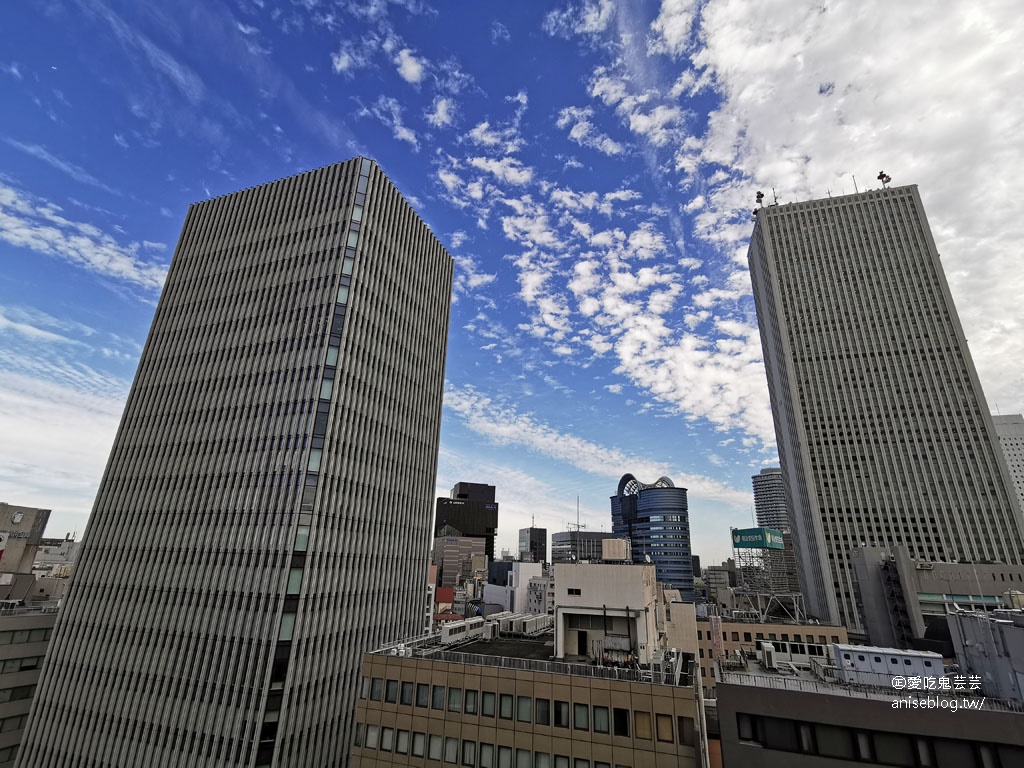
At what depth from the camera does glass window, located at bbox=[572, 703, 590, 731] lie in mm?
29719

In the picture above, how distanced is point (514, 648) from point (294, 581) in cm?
2585

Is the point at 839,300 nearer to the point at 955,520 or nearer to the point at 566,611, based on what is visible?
the point at 955,520

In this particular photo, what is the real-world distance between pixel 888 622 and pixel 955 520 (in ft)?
155

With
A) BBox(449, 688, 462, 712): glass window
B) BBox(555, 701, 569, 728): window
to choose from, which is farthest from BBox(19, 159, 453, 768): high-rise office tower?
BBox(555, 701, 569, 728): window

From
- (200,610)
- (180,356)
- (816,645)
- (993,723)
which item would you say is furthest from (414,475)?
(816,645)

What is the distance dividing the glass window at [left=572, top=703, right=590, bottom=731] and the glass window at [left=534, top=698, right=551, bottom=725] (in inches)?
65.2

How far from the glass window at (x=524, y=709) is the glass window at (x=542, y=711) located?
0.28 metres

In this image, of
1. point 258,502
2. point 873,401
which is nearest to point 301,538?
point 258,502

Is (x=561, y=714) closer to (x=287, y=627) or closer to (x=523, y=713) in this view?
(x=523, y=713)

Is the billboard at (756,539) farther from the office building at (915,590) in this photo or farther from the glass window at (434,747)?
the glass window at (434,747)

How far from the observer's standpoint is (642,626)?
42500mm

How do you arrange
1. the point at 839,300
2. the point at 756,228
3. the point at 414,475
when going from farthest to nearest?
1. the point at 756,228
2. the point at 839,300
3. the point at 414,475

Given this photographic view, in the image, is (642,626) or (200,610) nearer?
(642,626)

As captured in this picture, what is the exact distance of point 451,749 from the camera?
31.8m
